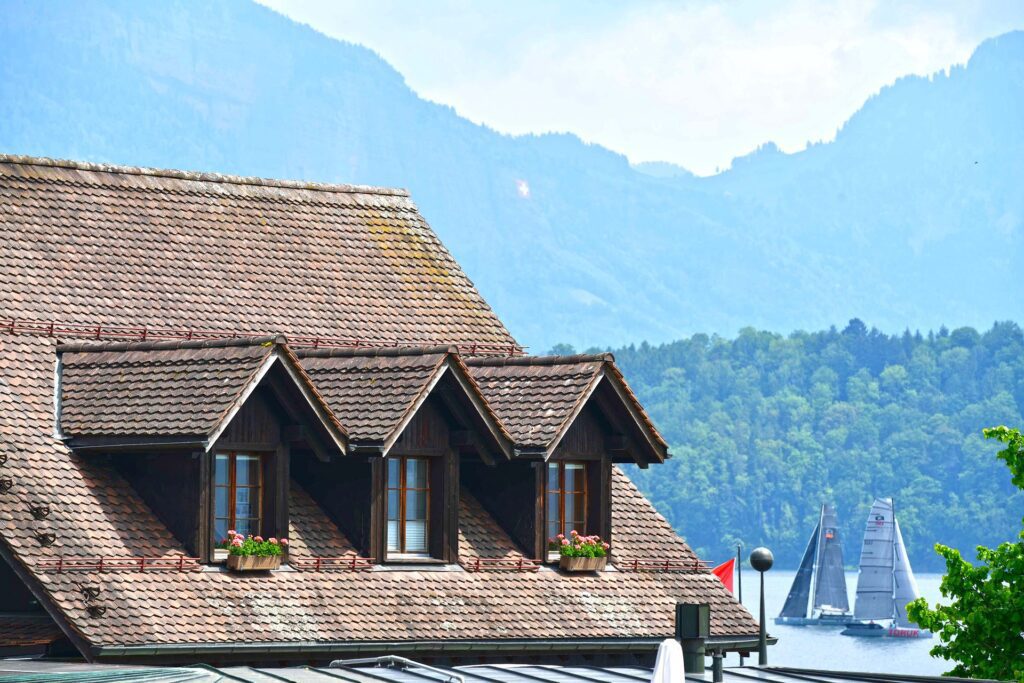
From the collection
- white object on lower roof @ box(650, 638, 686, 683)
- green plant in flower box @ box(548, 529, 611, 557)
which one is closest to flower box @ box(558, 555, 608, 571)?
green plant in flower box @ box(548, 529, 611, 557)

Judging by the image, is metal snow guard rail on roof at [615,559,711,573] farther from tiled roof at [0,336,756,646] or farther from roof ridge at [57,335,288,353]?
roof ridge at [57,335,288,353]

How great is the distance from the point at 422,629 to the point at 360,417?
284cm

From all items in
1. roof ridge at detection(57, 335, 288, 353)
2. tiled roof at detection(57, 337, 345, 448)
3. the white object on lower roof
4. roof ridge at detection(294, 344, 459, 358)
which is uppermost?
roof ridge at detection(294, 344, 459, 358)

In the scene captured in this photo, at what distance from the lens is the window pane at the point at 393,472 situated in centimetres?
3297

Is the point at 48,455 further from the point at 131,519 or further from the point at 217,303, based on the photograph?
the point at 217,303

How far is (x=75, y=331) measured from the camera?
33031 mm

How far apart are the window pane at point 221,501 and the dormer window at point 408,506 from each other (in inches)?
96.7

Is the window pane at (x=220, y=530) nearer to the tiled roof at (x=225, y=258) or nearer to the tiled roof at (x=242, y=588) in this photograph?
the tiled roof at (x=242, y=588)

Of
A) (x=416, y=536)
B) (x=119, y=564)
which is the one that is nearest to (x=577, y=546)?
(x=416, y=536)

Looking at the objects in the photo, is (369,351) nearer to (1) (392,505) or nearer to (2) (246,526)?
(1) (392,505)

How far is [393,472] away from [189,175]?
22.8ft

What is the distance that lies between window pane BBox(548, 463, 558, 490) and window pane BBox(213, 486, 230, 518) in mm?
5250

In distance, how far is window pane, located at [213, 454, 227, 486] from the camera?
31.3 meters

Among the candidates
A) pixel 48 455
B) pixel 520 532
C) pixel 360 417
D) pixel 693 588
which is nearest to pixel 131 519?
pixel 48 455
